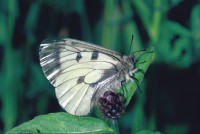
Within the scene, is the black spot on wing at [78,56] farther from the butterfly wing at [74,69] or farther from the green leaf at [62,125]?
the green leaf at [62,125]

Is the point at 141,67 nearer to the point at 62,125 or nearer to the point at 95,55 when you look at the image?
the point at 95,55

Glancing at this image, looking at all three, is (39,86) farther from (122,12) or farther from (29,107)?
(122,12)

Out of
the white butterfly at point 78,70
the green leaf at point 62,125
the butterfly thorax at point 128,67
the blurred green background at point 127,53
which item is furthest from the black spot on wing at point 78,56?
the blurred green background at point 127,53

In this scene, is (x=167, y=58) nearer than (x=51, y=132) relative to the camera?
No

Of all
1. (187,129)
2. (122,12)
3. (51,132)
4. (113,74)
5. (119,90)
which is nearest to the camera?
(51,132)

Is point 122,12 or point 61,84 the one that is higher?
point 122,12

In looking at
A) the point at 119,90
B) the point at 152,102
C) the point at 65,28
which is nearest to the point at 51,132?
the point at 119,90

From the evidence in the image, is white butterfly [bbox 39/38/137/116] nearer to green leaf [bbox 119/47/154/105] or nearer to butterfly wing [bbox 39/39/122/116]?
butterfly wing [bbox 39/39/122/116]
